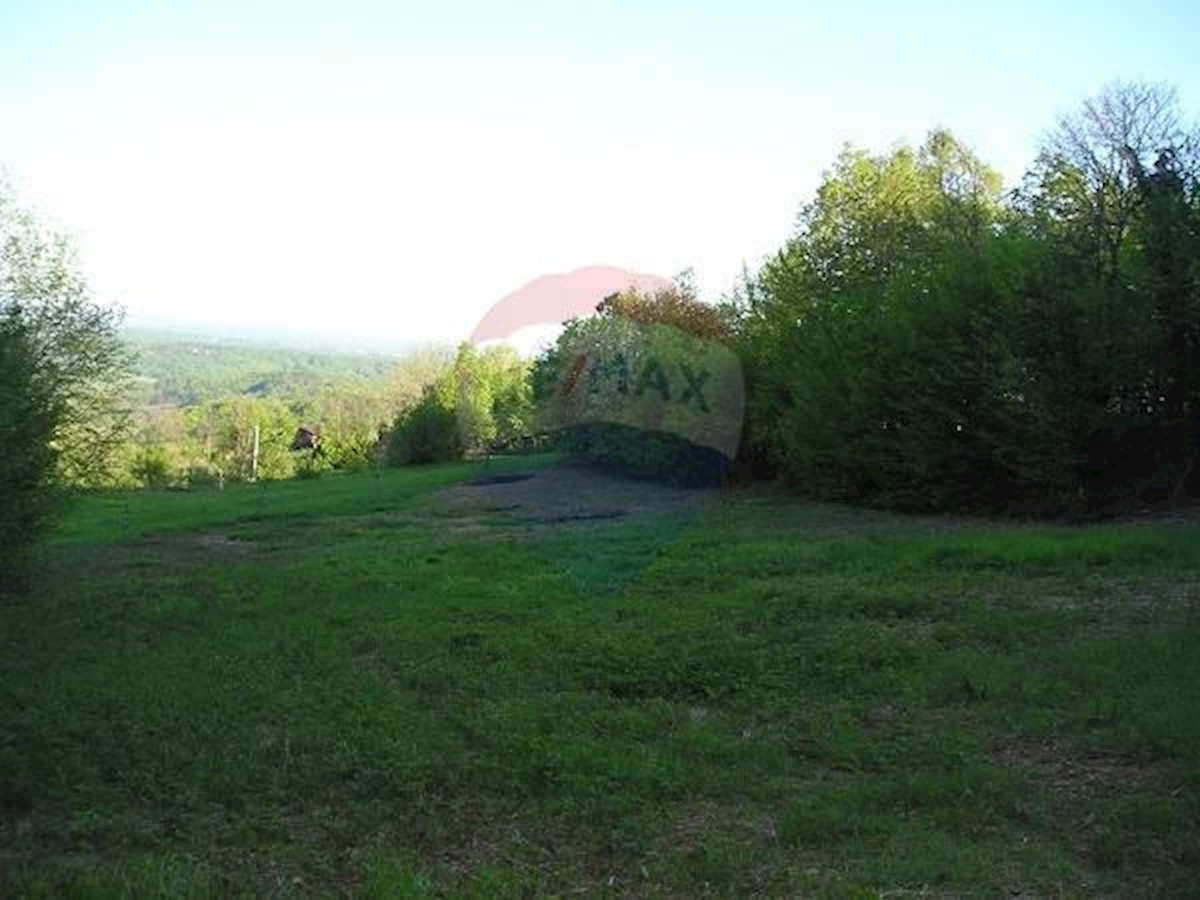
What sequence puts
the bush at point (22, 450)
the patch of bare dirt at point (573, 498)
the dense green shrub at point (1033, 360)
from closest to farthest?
the bush at point (22, 450), the dense green shrub at point (1033, 360), the patch of bare dirt at point (573, 498)

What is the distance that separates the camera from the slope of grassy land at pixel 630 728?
4.48m

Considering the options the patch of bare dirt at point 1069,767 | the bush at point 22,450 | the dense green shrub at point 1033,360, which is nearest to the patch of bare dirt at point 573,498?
the dense green shrub at point 1033,360

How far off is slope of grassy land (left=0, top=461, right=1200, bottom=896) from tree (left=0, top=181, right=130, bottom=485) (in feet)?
12.3

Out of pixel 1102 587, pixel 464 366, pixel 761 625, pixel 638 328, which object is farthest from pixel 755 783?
pixel 464 366

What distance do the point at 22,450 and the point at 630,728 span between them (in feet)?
30.4

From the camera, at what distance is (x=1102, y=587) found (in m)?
9.84

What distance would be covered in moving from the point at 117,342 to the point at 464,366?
3185 centimetres

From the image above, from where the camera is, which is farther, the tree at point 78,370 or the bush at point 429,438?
the bush at point 429,438

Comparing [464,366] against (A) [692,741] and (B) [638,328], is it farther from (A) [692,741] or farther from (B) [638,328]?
(A) [692,741]

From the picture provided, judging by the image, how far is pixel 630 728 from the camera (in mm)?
6410

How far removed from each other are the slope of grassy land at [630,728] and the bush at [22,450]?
1.09 meters

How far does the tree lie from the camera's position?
14742 millimetres

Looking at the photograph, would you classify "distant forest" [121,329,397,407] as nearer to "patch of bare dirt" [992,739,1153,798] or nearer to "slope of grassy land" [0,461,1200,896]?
"slope of grassy land" [0,461,1200,896]

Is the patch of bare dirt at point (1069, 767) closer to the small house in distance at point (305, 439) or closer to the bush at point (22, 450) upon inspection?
the bush at point (22, 450)
